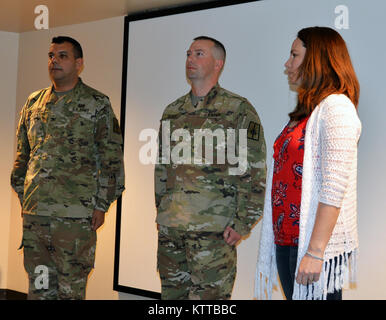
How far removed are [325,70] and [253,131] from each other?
0.70 meters

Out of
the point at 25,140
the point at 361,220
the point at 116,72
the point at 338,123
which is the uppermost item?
the point at 116,72

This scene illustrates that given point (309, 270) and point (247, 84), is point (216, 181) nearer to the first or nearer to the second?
point (309, 270)

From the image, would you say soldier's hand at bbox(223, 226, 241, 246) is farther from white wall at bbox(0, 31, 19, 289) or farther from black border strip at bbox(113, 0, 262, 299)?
white wall at bbox(0, 31, 19, 289)

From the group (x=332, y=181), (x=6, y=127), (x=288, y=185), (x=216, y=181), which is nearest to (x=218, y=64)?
(x=216, y=181)

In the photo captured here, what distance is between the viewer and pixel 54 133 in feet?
9.11

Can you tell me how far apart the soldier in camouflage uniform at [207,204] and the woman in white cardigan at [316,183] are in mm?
450

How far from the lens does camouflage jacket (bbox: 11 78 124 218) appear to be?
2715 mm

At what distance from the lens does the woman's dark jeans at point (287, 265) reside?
68.7 inches

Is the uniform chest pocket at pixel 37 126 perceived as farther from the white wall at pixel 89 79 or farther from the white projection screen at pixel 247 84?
the white wall at pixel 89 79

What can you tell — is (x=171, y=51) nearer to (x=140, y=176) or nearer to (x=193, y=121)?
(x=140, y=176)

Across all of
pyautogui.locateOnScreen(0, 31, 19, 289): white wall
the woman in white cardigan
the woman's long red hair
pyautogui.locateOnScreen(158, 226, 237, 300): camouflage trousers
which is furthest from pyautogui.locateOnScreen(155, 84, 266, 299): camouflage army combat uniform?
pyautogui.locateOnScreen(0, 31, 19, 289): white wall

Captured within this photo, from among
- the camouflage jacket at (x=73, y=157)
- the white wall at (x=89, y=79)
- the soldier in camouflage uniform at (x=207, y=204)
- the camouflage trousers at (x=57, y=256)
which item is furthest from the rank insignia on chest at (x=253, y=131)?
the white wall at (x=89, y=79)

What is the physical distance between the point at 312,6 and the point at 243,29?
523 millimetres

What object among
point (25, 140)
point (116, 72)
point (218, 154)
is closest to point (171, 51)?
point (116, 72)
